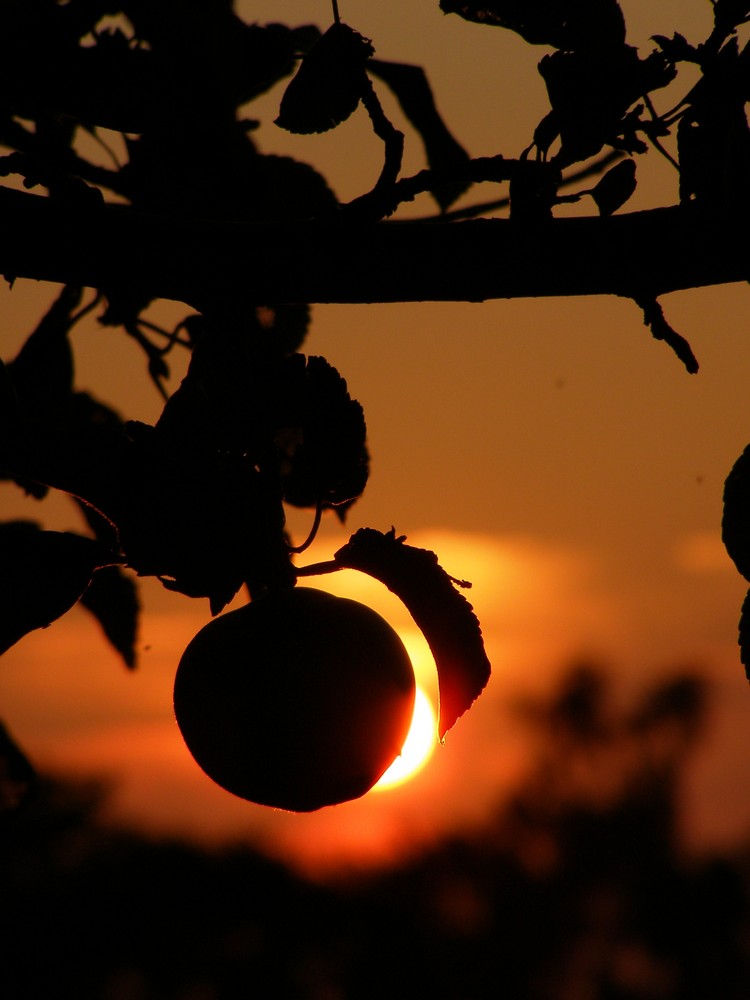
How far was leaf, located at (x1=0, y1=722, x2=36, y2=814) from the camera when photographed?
6.52 feet

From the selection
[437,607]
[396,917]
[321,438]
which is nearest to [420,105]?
[321,438]

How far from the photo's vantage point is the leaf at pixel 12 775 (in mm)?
1986

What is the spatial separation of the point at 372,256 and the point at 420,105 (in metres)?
1.14

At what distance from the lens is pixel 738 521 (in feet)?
3.38

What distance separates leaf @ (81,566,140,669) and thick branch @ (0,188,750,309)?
46.7 inches

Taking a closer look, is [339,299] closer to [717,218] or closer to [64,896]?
[717,218]

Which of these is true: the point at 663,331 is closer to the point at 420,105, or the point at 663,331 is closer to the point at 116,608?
the point at 420,105

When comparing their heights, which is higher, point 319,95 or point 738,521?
point 319,95

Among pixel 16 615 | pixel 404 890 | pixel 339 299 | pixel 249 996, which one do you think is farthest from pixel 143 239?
pixel 404 890

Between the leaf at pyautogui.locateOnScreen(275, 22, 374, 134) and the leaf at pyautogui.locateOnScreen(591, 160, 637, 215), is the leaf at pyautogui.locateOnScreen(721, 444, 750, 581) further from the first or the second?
the leaf at pyautogui.locateOnScreen(275, 22, 374, 134)

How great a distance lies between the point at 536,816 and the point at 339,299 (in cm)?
2371

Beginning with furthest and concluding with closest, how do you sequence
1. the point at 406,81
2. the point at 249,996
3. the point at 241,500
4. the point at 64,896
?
the point at 64,896 < the point at 249,996 < the point at 406,81 < the point at 241,500

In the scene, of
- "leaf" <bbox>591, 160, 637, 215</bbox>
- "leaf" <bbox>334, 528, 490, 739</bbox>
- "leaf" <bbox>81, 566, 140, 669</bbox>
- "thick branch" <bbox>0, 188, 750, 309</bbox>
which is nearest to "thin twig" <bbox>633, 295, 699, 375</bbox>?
"thick branch" <bbox>0, 188, 750, 309</bbox>

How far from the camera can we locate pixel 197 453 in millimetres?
1010
